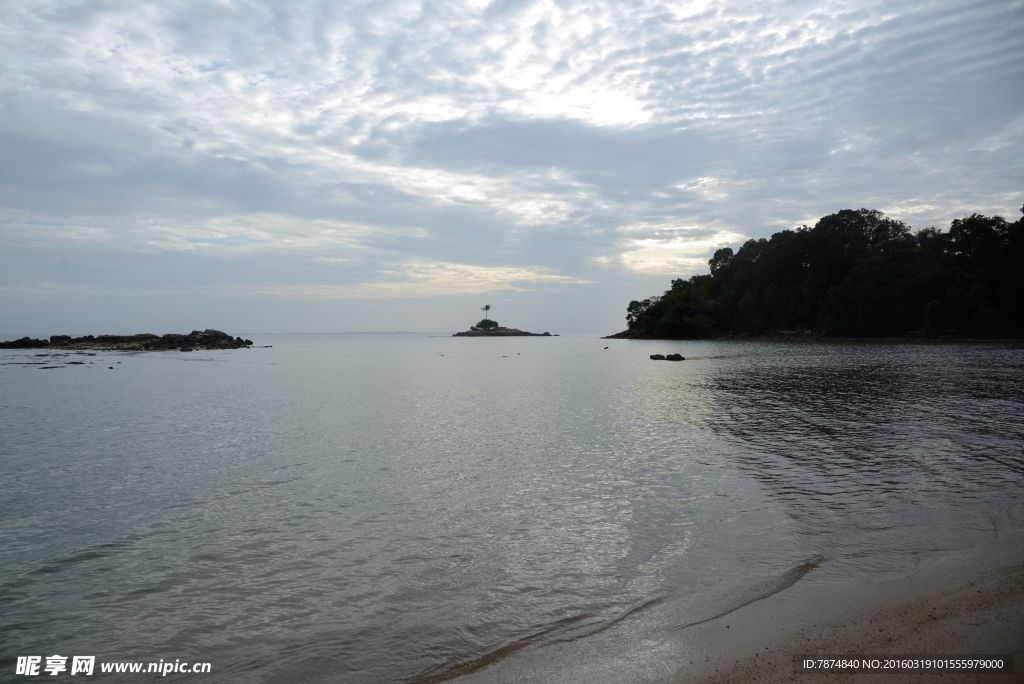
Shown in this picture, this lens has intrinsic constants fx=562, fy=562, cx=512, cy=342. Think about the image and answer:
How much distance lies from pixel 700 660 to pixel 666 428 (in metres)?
17.0

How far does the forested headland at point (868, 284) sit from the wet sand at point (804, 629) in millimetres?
118115

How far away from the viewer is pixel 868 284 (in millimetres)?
117000

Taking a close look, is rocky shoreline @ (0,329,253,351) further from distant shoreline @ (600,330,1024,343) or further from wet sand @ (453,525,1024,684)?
distant shoreline @ (600,330,1024,343)

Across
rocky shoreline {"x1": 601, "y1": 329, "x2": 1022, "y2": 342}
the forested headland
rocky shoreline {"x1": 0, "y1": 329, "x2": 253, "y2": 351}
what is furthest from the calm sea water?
rocky shoreline {"x1": 601, "y1": 329, "x2": 1022, "y2": 342}

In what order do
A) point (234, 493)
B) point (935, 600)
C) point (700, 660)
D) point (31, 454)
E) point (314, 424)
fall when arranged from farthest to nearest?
1. point (314, 424)
2. point (31, 454)
3. point (234, 493)
4. point (935, 600)
5. point (700, 660)

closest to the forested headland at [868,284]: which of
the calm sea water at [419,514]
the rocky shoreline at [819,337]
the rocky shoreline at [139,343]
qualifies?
the rocky shoreline at [819,337]

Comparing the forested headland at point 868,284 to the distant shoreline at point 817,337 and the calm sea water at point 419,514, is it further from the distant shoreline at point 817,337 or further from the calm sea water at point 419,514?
the calm sea water at point 419,514

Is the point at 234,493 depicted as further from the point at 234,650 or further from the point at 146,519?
the point at 234,650

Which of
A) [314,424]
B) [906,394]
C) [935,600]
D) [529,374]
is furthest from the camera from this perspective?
[529,374]

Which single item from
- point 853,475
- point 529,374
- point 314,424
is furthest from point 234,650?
point 529,374

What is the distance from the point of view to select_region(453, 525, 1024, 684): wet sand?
20.0 ft

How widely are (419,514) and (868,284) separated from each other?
130476 mm

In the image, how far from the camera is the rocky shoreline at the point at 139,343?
103m

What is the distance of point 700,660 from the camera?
6.30 metres
